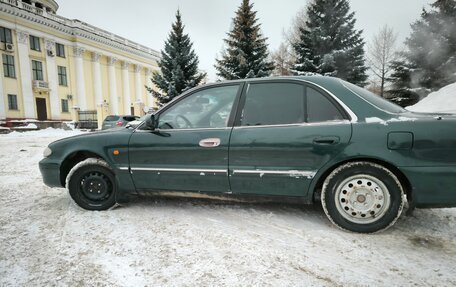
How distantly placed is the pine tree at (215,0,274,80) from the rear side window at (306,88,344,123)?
16.3m

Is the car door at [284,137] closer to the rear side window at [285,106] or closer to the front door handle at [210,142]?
the rear side window at [285,106]

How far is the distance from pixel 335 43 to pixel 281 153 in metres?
19.8

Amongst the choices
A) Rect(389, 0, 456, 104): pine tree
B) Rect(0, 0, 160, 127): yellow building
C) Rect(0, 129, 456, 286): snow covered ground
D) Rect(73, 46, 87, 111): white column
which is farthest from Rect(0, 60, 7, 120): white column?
Rect(389, 0, 456, 104): pine tree

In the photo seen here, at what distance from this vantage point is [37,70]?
31.0 metres

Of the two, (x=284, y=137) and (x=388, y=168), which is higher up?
(x=284, y=137)

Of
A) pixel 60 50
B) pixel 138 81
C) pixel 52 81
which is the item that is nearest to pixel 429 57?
pixel 52 81

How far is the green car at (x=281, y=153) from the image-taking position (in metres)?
2.50

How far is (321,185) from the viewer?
2871 mm

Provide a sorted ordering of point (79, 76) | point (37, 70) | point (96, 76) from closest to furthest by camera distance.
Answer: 1. point (37, 70)
2. point (79, 76)
3. point (96, 76)

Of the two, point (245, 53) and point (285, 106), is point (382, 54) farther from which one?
point (285, 106)

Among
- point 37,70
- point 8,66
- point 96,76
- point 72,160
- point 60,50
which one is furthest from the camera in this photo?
point 96,76

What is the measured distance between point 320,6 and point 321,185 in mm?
21330

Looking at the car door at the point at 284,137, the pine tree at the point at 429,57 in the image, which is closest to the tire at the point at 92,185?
the car door at the point at 284,137

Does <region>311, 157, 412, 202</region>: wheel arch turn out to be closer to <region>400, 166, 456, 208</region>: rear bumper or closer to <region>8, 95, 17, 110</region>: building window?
<region>400, 166, 456, 208</region>: rear bumper
